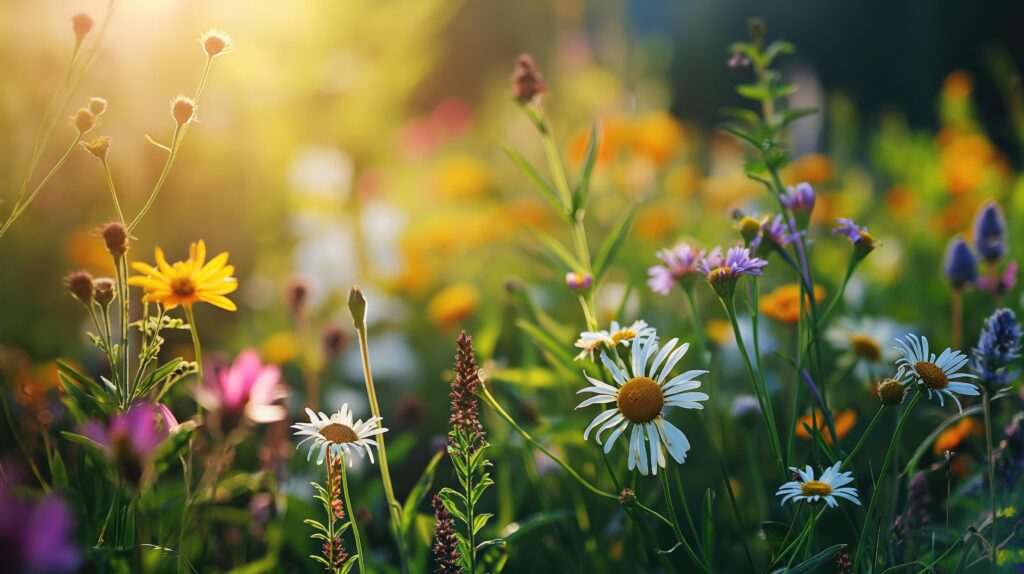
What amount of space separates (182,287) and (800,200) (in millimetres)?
567

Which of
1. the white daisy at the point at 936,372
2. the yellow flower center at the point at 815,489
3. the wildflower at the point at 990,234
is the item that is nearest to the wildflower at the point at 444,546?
the yellow flower center at the point at 815,489

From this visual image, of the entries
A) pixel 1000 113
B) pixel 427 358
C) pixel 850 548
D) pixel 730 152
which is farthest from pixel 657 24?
pixel 850 548

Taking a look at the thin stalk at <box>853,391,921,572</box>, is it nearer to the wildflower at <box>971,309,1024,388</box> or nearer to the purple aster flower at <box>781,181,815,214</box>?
the wildflower at <box>971,309,1024,388</box>

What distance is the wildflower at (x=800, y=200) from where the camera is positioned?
2.42ft

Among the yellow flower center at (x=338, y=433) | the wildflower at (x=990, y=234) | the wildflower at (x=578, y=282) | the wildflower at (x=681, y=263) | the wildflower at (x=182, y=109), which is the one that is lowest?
the yellow flower center at (x=338, y=433)

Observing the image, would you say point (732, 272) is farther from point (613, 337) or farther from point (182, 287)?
point (182, 287)

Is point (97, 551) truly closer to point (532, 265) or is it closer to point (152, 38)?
point (532, 265)

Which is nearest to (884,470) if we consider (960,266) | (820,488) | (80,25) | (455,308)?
(820,488)

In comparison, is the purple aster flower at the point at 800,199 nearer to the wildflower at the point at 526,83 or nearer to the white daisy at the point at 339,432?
the wildflower at the point at 526,83

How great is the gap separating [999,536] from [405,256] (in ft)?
5.14

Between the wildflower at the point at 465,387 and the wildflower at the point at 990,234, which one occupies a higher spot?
the wildflower at the point at 990,234

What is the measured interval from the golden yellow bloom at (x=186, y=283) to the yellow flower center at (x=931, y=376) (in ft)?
1.83

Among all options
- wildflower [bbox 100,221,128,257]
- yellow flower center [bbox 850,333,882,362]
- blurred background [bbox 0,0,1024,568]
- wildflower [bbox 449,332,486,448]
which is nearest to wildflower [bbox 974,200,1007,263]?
yellow flower center [bbox 850,333,882,362]

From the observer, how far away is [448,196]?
7.77 ft
